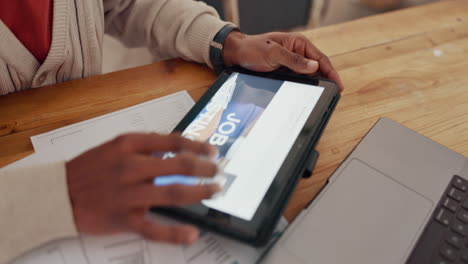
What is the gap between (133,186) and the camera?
1.05ft

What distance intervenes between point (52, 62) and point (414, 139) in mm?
577

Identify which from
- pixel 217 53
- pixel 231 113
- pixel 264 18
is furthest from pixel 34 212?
pixel 264 18

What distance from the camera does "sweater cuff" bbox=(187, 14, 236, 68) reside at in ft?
1.91

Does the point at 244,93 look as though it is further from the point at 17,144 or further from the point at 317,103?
the point at 17,144

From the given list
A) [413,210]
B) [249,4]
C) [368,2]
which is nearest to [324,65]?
[413,210]

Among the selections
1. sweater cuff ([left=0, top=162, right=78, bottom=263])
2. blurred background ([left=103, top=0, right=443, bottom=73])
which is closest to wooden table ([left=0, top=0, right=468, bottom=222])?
sweater cuff ([left=0, top=162, right=78, bottom=263])

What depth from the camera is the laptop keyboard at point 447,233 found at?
0.33 metres

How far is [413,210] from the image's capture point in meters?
Result: 0.36

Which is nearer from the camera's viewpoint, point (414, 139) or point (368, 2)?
point (414, 139)

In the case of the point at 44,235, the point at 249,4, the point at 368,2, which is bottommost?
the point at 368,2

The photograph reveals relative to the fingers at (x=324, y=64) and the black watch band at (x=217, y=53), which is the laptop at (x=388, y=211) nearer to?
the fingers at (x=324, y=64)

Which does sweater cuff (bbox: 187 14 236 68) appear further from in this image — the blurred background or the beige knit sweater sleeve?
the blurred background

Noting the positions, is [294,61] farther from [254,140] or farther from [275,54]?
[254,140]

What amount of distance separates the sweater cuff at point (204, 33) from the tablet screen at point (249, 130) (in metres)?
0.10
